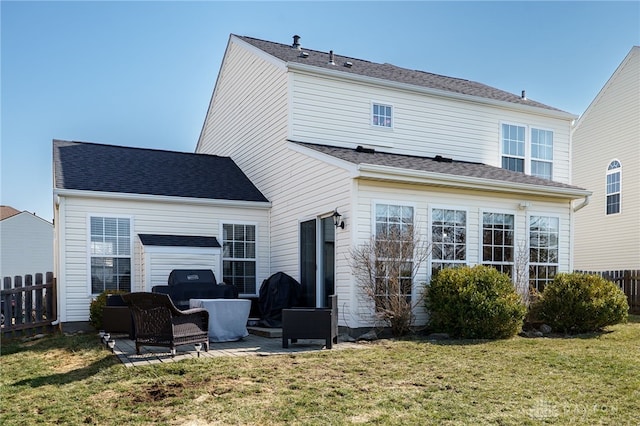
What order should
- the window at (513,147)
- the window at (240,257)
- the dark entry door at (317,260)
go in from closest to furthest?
the dark entry door at (317,260), the window at (240,257), the window at (513,147)

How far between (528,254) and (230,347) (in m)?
6.83

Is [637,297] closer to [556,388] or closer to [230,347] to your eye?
[556,388]

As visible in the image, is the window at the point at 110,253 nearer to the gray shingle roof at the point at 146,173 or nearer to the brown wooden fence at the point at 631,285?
the gray shingle roof at the point at 146,173

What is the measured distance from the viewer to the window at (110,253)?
1196cm

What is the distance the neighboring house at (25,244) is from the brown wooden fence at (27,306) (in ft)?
77.0

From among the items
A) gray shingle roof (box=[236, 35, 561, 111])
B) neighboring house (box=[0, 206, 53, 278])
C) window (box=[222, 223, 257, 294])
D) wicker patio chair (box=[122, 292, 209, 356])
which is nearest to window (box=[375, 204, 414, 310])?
wicker patio chair (box=[122, 292, 209, 356])

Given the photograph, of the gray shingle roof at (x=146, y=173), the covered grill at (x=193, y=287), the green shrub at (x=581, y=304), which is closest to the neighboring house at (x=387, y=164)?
the gray shingle roof at (x=146, y=173)

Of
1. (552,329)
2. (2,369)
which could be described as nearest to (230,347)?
(2,369)

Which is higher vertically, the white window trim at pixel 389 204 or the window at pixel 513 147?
the window at pixel 513 147

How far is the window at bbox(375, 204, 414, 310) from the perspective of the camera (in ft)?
32.9

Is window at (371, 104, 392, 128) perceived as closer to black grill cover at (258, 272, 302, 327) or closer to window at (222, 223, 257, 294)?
window at (222, 223, 257, 294)

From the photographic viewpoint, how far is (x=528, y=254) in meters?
11.7

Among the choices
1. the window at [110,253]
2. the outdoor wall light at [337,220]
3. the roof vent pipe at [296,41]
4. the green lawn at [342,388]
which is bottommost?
the green lawn at [342,388]

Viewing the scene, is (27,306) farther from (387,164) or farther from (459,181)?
(459,181)
